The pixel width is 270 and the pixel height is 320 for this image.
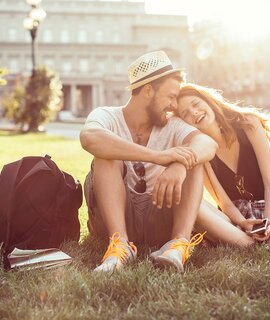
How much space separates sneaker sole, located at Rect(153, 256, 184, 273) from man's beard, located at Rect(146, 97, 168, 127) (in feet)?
3.05

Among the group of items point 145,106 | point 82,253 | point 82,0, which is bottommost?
point 82,253

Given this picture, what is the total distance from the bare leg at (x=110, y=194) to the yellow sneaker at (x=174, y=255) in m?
0.29

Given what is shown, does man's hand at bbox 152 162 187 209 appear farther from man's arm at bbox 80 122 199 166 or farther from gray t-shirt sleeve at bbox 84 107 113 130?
gray t-shirt sleeve at bbox 84 107 113 130

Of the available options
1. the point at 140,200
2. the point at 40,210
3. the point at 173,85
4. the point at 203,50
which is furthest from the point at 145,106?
the point at 203,50

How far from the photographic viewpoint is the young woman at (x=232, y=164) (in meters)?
3.77

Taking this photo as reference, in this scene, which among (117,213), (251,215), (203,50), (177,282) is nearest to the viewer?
(177,282)

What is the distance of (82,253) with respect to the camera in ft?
12.0

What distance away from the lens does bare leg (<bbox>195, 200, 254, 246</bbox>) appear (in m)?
3.75

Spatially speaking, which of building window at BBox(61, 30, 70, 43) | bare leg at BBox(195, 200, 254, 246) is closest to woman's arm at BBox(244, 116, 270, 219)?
bare leg at BBox(195, 200, 254, 246)

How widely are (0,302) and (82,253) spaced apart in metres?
1.01

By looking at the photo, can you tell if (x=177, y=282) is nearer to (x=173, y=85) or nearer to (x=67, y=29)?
(x=173, y=85)

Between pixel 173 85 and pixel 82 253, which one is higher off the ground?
pixel 173 85

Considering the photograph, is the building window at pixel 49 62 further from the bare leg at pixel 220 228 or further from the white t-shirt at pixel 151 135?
the bare leg at pixel 220 228

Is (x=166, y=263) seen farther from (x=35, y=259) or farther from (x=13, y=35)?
(x=13, y=35)
